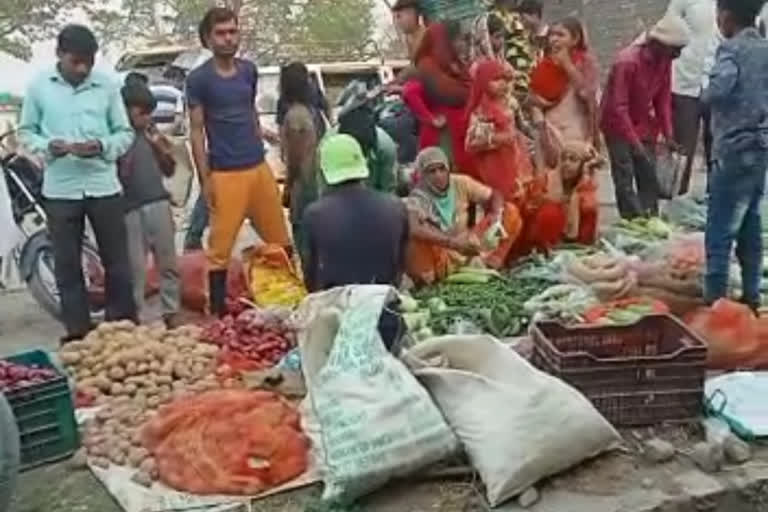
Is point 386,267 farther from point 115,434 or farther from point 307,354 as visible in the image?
point 115,434

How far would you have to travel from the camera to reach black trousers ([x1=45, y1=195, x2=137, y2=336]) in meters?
6.32

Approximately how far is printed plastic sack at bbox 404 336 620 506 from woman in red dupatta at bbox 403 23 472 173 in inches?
132

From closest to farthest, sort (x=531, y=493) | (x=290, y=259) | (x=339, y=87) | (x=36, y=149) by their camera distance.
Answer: (x=531, y=493) < (x=36, y=149) < (x=290, y=259) < (x=339, y=87)

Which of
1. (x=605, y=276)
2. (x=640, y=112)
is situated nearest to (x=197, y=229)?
(x=605, y=276)

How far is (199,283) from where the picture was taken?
7.50 metres

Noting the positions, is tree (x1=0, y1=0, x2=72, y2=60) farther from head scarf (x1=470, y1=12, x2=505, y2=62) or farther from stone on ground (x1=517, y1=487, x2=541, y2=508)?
stone on ground (x1=517, y1=487, x2=541, y2=508)

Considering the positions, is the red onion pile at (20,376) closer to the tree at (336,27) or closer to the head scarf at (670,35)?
the head scarf at (670,35)

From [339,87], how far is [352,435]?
1135 centimetres

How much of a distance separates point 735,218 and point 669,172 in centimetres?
275

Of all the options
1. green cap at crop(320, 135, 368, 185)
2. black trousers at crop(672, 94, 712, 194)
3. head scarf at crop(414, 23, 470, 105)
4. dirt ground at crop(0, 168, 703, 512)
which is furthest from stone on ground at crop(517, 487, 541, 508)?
black trousers at crop(672, 94, 712, 194)

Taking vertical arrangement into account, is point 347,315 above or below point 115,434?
above

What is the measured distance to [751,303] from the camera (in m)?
6.31

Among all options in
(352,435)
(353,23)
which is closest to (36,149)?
(352,435)

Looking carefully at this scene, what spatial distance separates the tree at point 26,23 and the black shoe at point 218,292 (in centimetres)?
2285
